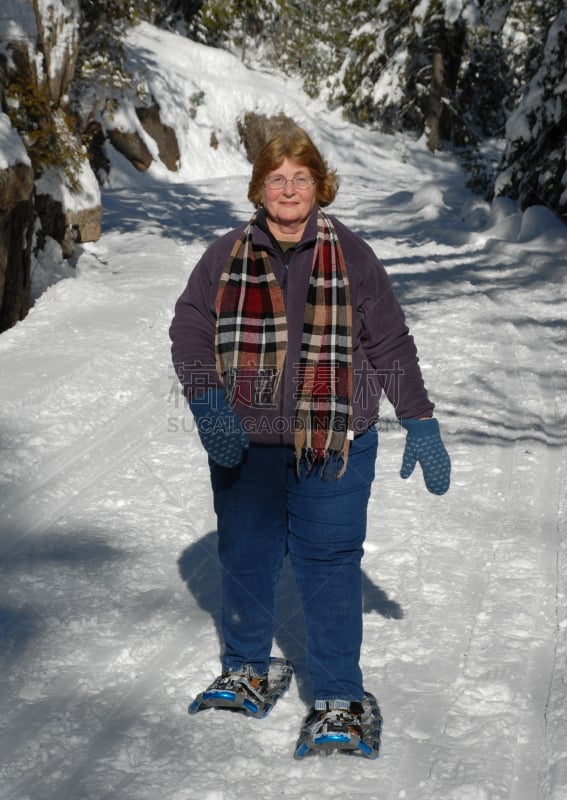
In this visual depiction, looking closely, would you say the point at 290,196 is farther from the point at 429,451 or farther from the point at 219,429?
the point at 429,451

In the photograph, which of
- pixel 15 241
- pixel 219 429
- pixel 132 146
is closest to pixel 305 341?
pixel 219 429

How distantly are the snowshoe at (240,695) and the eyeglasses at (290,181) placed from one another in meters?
1.62

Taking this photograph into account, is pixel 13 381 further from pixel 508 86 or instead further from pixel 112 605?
pixel 508 86

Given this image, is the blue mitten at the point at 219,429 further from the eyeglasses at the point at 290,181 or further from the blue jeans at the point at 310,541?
the eyeglasses at the point at 290,181

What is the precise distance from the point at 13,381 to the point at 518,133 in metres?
10.6

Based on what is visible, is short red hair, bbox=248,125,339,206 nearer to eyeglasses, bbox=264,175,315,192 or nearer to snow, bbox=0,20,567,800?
eyeglasses, bbox=264,175,315,192

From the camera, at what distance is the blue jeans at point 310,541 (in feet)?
Result: 8.71

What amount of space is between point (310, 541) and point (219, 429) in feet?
1.56

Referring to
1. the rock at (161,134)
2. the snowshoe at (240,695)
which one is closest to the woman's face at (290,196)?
the snowshoe at (240,695)

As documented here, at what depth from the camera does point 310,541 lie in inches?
105

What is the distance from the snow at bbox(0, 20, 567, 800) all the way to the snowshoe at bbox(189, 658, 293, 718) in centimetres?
5

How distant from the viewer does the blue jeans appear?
2656 millimetres

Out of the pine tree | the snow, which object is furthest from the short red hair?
the pine tree

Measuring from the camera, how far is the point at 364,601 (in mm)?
3680
